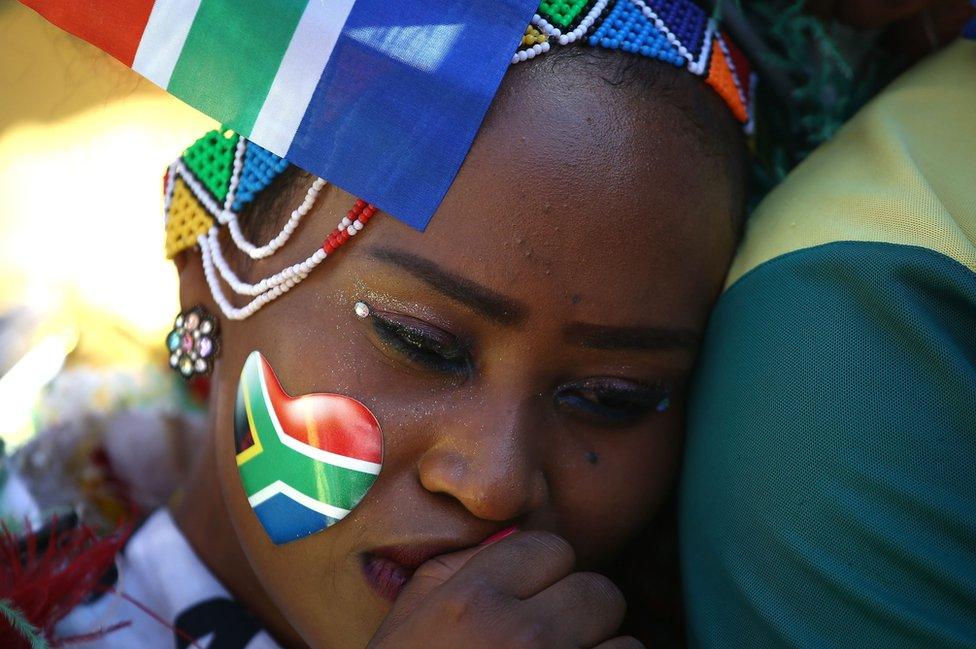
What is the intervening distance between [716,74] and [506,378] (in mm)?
687

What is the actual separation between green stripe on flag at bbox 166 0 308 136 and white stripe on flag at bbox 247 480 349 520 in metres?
0.56

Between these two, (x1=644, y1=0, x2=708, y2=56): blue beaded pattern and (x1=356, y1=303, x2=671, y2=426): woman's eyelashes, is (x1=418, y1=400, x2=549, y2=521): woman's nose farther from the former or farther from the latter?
(x1=644, y1=0, x2=708, y2=56): blue beaded pattern

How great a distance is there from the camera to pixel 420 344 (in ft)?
4.78

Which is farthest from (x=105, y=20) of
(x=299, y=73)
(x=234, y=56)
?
(x=299, y=73)

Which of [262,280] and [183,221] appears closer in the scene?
[262,280]

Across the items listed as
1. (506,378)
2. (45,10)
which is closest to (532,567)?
(506,378)

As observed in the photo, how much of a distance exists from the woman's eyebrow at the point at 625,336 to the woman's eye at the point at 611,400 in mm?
67

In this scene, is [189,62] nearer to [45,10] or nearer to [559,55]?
[45,10]

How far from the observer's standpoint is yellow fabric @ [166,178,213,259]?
68.2 inches

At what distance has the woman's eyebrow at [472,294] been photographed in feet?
4.65

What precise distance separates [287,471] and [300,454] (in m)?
0.04

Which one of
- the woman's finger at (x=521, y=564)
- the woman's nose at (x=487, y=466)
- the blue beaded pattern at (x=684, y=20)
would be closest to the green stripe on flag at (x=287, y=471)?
the woman's nose at (x=487, y=466)

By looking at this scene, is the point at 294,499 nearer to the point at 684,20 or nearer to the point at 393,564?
the point at 393,564

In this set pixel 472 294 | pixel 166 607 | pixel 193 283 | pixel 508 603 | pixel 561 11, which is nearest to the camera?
pixel 508 603
